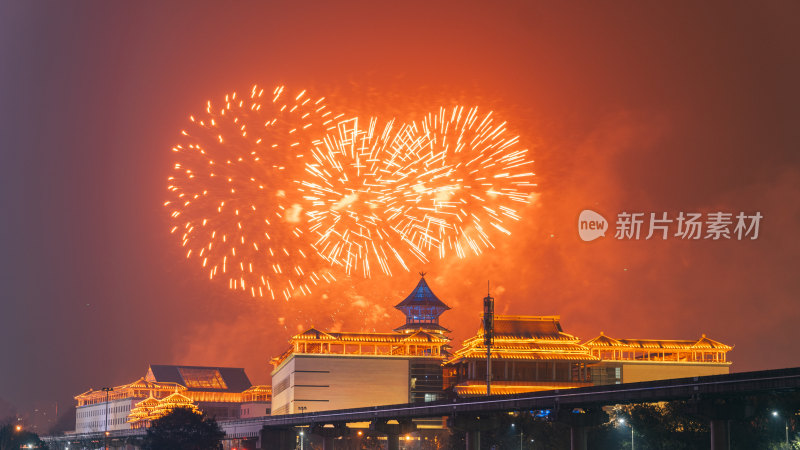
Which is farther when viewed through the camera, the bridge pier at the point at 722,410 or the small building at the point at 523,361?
the small building at the point at 523,361

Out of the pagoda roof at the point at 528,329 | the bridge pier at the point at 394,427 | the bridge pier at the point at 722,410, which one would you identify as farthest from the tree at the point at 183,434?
the bridge pier at the point at 722,410

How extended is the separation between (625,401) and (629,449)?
33.5 meters

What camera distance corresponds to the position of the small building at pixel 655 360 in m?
171

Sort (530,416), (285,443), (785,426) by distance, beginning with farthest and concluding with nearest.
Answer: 1. (285,443)
2. (530,416)
3. (785,426)

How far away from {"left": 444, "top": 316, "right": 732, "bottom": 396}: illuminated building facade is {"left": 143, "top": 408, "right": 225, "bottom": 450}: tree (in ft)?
144

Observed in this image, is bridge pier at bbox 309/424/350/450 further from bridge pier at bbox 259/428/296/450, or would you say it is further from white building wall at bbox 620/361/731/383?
white building wall at bbox 620/361/731/383

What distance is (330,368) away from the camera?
164 metres

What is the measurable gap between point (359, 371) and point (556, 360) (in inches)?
1202

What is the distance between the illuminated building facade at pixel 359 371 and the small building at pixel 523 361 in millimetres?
8044

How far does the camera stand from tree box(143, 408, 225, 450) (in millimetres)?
118875

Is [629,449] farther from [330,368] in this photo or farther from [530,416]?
[330,368]

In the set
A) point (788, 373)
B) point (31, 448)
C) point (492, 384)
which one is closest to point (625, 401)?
point (788, 373)

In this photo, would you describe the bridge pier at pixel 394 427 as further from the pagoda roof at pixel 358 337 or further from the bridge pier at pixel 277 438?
the pagoda roof at pixel 358 337

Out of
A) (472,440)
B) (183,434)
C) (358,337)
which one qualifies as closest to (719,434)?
(472,440)
